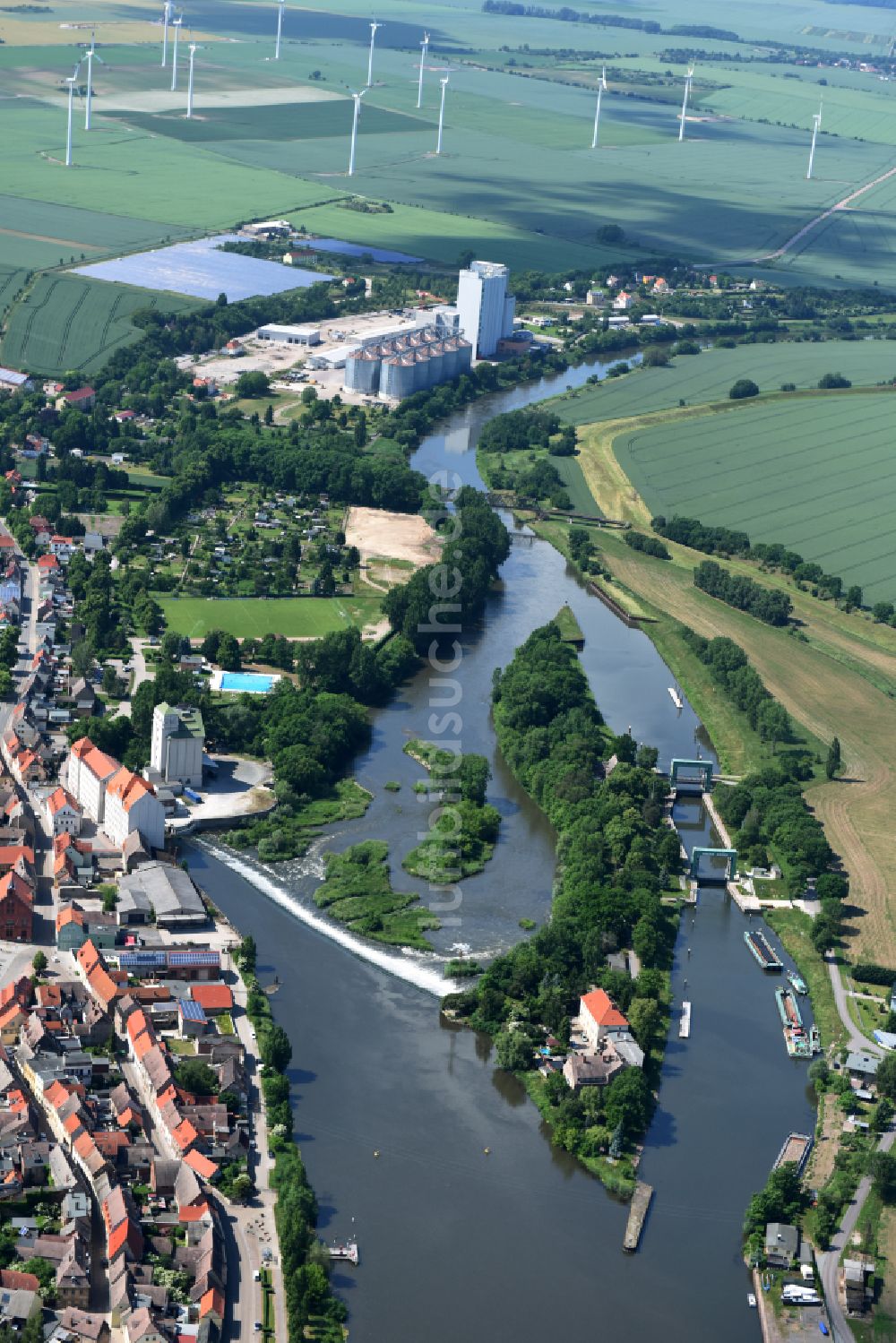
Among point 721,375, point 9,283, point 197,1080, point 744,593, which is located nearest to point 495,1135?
point 197,1080

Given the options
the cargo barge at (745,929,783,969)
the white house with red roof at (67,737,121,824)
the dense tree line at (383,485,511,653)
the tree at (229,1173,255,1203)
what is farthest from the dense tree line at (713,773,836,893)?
the tree at (229,1173,255,1203)

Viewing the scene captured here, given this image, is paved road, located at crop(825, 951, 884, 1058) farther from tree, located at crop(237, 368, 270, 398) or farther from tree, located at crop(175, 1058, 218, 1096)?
tree, located at crop(237, 368, 270, 398)

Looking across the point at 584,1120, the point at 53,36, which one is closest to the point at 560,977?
the point at 584,1120

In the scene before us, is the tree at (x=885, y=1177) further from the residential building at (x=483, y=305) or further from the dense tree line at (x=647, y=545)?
the residential building at (x=483, y=305)

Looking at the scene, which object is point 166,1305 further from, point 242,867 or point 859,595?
point 859,595

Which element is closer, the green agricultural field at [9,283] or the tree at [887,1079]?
the tree at [887,1079]

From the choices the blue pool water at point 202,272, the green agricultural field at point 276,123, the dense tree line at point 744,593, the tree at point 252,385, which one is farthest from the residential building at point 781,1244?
the green agricultural field at point 276,123

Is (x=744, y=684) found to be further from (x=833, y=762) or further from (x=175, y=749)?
(x=175, y=749)
